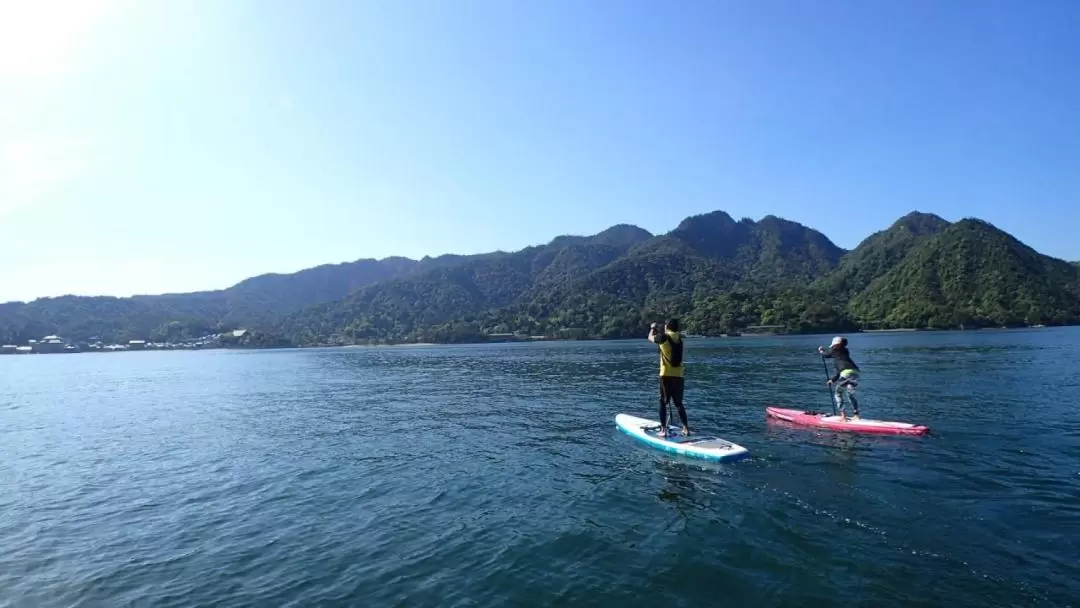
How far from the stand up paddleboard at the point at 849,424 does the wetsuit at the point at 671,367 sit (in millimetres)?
7398

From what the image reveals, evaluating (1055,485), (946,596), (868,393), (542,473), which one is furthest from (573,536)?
(868,393)

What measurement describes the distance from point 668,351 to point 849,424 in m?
9.14

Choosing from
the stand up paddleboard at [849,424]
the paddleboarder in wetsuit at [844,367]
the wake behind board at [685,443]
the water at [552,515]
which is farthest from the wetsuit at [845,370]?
the wake behind board at [685,443]

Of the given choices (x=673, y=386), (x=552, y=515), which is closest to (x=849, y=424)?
(x=673, y=386)

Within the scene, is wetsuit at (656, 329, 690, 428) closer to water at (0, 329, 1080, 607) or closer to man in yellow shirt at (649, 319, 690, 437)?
man in yellow shirt at (649, 319, 690, 437)

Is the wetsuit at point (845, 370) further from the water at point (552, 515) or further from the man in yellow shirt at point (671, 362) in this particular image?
the man in yellow shirt at point (671, 362)

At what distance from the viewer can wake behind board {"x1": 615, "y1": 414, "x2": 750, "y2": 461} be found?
19.0 metres

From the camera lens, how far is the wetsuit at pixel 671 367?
67.5ft

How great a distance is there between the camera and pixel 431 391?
49844 millimetres

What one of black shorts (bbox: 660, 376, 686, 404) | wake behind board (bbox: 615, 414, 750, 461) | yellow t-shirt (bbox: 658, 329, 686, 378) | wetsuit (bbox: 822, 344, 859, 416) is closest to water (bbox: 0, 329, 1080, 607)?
wake behind board (bbox: 615, 414, 750, 461)

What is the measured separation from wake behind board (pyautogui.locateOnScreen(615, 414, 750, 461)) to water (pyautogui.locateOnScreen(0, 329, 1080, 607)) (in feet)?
1.90

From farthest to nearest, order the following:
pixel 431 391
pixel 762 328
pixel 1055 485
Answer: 1. pixel 762 328
2. pixel 431 391
3. pixel 1055 485

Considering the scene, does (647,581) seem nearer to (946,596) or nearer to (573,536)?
(573,536)

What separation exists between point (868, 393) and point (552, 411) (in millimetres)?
20551
